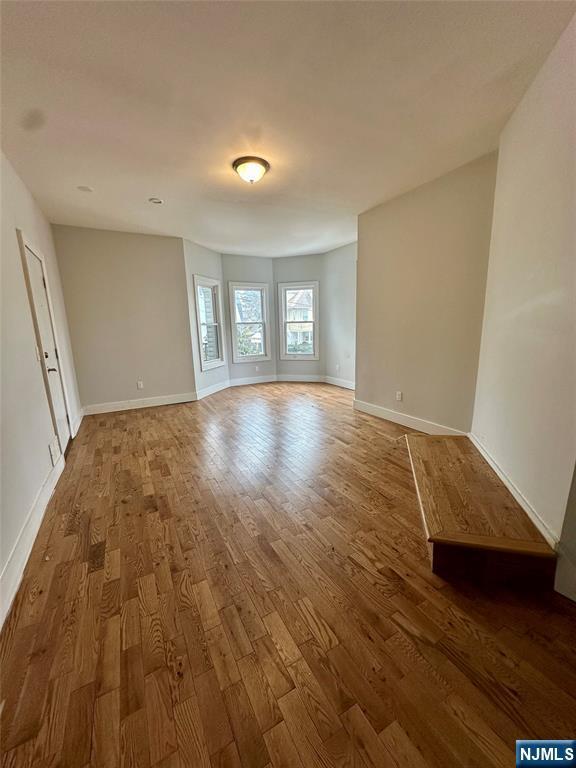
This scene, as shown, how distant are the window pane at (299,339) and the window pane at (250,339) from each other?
1.97 ft

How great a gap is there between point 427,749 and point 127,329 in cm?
516

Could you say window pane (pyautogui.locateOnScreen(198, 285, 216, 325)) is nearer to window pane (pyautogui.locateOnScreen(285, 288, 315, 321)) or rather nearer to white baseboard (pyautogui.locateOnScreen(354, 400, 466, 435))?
window pane (pyautogui.locateOnScreen(285, 288, 315, 321))

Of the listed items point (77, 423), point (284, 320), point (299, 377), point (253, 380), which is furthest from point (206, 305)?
point (77, 423)

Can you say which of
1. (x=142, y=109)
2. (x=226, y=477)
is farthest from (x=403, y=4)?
(x=226, y=477)

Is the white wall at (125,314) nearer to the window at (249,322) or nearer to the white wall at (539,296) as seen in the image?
the window at (249,322)

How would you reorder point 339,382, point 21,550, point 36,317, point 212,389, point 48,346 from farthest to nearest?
point 339,382, point 212,389, point 48,346, point 36,317, point 21,550

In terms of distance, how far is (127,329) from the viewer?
184 inches

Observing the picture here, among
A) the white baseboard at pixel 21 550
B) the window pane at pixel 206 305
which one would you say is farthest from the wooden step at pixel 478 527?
the window pane at pixel 206 305

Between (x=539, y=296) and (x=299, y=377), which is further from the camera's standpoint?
(x=299, y=377)

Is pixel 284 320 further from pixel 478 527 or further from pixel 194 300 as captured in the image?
pixel 478 527

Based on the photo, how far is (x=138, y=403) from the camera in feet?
16.1

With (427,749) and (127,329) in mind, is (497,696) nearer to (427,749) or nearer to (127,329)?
(427,749)

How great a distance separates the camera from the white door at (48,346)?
2.68m

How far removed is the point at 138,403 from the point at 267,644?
4.42 m
